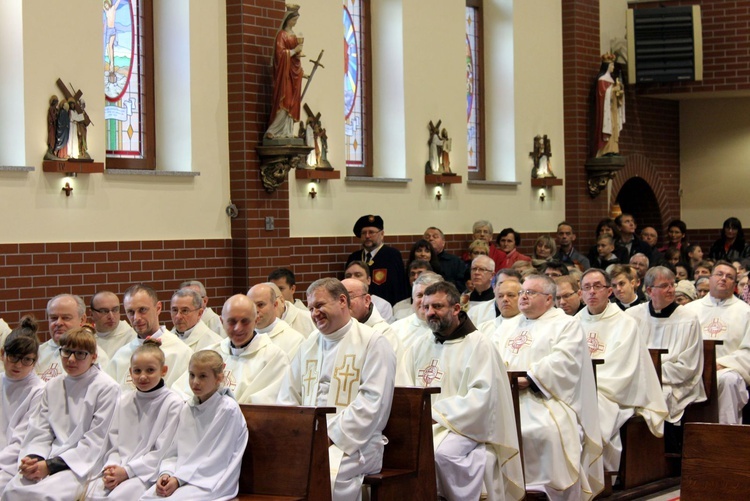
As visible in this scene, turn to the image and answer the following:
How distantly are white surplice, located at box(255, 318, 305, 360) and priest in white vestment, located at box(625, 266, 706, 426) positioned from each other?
289 cm

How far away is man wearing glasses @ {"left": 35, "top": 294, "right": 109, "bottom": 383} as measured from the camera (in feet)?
25.8

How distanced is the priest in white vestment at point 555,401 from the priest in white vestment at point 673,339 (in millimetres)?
1381

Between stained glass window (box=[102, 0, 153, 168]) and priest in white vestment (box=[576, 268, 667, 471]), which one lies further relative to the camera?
stained glass window (box=[102, 0, 153, 168])

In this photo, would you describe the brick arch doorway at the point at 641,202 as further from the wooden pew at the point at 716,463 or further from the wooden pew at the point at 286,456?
the wooden pew at the point at 716,463

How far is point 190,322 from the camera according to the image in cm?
830

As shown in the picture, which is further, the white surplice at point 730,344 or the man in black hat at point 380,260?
the man in black hat at point 380,260

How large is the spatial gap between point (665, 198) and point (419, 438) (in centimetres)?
1285

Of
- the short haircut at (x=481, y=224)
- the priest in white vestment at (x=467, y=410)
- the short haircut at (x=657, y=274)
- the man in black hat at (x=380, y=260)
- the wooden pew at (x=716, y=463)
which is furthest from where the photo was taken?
the short haircut at (x=481, y=224)

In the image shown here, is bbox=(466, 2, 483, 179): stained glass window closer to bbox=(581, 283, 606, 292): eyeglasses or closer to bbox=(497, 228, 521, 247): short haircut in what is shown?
bbox=(497, 228, 521, 247): short haircut

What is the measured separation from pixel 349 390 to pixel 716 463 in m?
2.34

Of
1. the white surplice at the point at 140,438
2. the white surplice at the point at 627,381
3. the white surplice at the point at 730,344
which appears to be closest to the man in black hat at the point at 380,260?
the white surplice at the point at 730,344

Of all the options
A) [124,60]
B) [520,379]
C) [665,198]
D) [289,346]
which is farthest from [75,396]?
[665,198]

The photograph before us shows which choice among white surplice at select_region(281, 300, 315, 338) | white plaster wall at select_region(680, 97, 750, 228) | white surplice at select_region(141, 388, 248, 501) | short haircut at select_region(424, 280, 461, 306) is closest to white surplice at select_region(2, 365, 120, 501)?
white surplice at select_region(141, 388, 248, 501)

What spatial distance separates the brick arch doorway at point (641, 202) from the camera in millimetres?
18531
